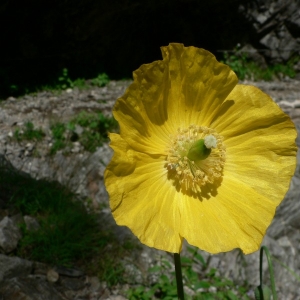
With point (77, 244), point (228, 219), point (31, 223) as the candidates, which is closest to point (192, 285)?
point (77, 244)

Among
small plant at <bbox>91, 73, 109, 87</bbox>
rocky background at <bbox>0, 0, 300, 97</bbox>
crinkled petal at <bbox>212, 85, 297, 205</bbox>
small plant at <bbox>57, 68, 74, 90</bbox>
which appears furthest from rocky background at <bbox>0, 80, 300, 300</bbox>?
crinkled petal at <bbox>212, 85, 297, 205</bbox>

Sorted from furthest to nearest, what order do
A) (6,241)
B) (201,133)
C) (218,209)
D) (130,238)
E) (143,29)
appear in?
(143,29) < (130,238) < (6,241) < (201,133) < (218,209)

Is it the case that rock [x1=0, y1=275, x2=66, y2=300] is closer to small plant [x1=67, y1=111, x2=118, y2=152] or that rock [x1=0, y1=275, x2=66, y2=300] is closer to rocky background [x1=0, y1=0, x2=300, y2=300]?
rocky background [x1=0, y1=0, x2=300, y2=300]

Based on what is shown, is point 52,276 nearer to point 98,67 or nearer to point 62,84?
point 62,84


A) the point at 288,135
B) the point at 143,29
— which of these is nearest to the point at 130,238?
the point at 288,135

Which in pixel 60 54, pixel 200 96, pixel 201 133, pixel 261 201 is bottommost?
pixel 261 201

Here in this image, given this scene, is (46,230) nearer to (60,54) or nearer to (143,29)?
(60,54)
